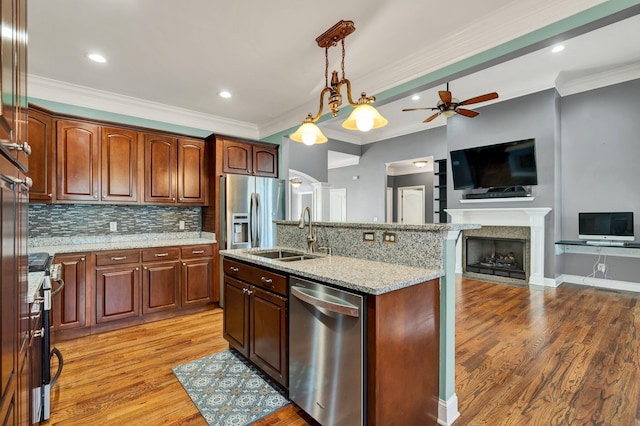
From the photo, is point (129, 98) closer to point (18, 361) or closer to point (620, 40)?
point (18, 361)

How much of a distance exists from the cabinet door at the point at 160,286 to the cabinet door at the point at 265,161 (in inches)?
71.8

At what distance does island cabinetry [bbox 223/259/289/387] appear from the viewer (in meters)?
→ 2.04

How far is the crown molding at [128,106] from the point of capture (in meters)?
3.48

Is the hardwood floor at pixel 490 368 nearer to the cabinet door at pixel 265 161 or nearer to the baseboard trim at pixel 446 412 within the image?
the baseboard trim at pixel 446 412

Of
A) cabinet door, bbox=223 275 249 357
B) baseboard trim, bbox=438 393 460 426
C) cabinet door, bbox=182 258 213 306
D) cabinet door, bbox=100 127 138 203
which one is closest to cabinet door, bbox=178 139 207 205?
cabinet door, bbox=100 127 138 203

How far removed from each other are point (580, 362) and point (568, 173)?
3.76 metres

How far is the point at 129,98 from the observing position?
157 inches

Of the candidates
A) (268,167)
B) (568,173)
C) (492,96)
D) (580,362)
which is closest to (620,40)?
(492,96)

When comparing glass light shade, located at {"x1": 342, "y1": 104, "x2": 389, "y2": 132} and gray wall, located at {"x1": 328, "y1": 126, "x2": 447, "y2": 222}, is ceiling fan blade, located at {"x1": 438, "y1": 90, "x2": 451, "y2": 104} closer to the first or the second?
glass light shade, located at {"x1": 342, "y1": 104, "x2": 389, "y2": 132}

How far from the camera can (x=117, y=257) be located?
3379mm

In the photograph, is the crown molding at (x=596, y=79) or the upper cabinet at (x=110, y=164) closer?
the upper cabinet at (x=110, y=164)

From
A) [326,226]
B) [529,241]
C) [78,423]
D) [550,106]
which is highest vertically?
[550,106]

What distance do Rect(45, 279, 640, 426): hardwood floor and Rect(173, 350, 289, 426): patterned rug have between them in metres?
0.07

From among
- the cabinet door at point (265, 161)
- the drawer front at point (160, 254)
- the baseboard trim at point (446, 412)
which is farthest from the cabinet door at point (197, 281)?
the baseboard trim at point (446, 412)
